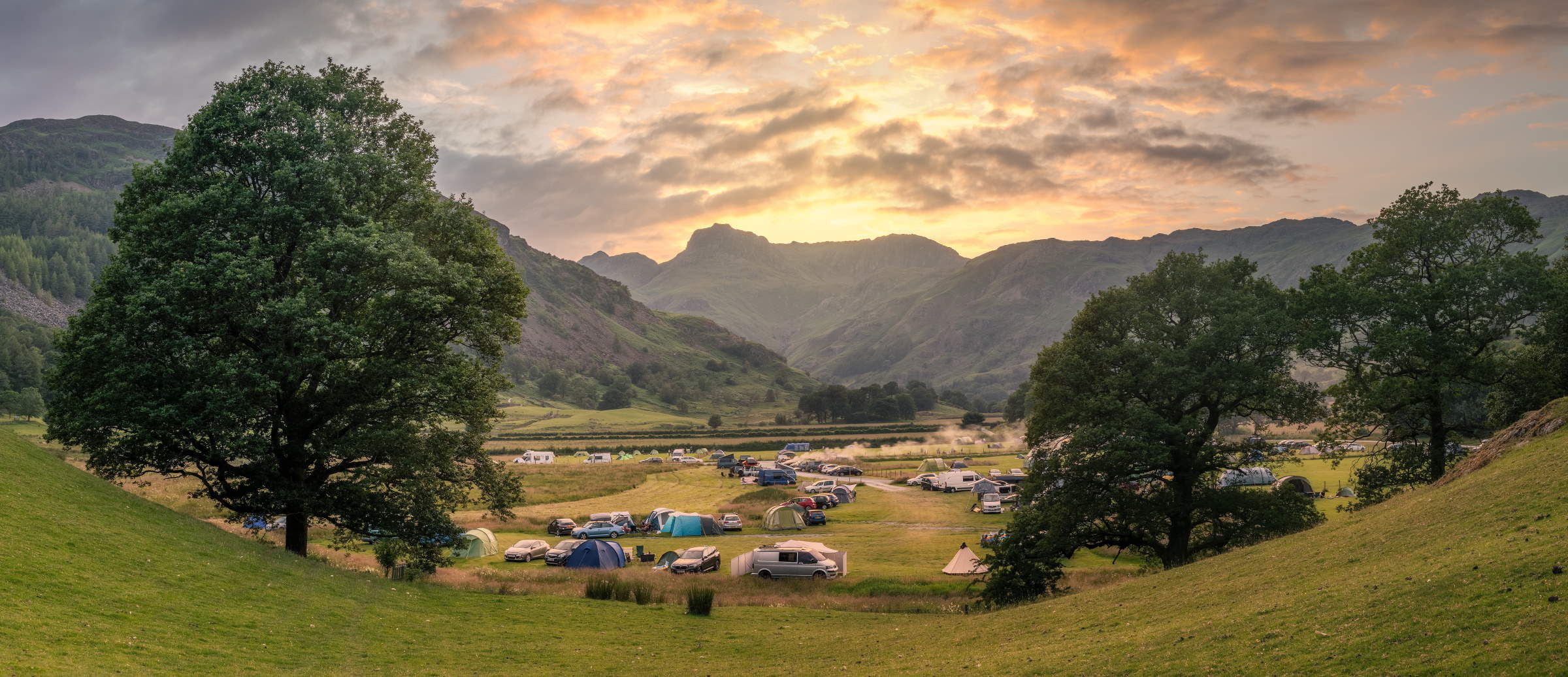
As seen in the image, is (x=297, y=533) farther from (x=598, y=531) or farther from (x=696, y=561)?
(x=598, y=531)

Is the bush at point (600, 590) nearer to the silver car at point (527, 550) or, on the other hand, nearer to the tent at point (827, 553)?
the tent at point (827, 553)

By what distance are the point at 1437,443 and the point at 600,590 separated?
38.2m

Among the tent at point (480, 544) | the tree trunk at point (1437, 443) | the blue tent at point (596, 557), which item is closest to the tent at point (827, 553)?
the blue tent at point (596, 557)

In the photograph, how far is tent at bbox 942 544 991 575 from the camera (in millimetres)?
43844

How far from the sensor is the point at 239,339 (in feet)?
92.4

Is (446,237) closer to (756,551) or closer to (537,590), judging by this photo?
(537,590)

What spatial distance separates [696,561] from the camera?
4519cm

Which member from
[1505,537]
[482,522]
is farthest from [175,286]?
[482,522]

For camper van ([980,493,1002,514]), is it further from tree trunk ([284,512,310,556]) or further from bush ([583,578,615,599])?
tree trunk ([284,512,310,556])

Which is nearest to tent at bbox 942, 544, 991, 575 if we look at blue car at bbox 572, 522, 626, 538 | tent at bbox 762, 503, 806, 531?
tent at bbox 762, 503, 806, 531

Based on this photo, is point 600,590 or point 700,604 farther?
point 600,590

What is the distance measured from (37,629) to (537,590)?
19723mm

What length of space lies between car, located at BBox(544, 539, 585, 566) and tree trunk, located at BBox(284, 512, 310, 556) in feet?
58.9

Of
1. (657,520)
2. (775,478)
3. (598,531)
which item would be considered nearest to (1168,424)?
(598,531)
